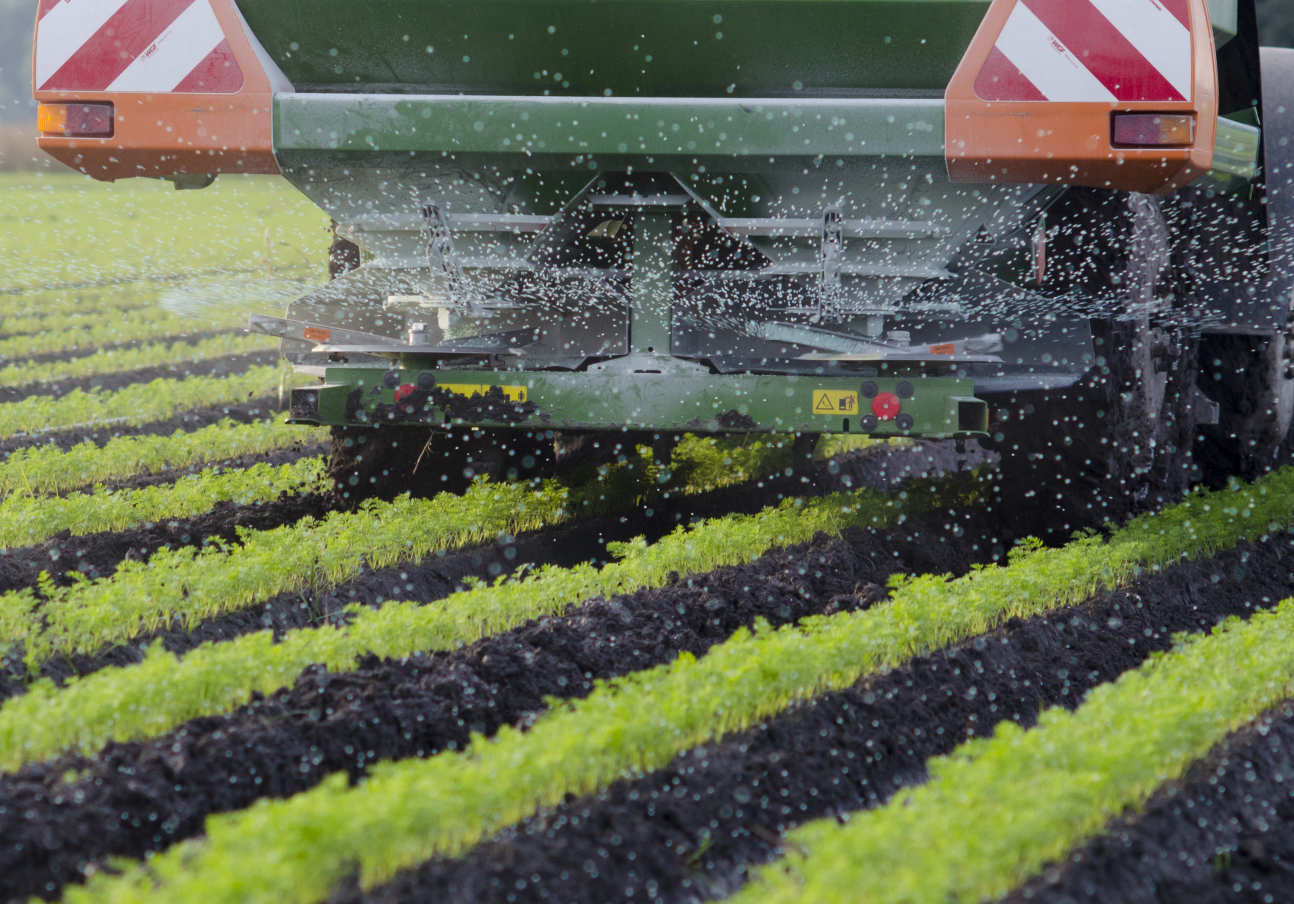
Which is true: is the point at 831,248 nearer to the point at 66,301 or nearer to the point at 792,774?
the point at 792,774

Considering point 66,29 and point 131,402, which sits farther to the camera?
point 131,402

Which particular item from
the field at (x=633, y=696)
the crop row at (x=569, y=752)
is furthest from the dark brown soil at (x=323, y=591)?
the crop row at (x=569, y=752)

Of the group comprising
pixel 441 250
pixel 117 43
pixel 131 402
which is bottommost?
pixel 131 402

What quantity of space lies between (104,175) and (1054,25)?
2840 millimetres

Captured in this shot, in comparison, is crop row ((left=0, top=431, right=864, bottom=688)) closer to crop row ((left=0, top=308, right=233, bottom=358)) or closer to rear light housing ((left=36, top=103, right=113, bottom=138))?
rear light housing ((left=36, top=103, right=113, bottom=138))

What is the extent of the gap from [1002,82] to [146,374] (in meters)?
7.83

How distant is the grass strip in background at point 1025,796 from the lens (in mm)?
1976

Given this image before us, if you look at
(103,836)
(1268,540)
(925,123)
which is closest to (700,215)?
(925,123)

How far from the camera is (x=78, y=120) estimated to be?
3.78 meters

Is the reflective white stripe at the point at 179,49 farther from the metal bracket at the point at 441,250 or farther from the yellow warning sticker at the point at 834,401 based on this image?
the yellow warning sticker at the point at 834,401

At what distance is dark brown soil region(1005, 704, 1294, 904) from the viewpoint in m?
2.16

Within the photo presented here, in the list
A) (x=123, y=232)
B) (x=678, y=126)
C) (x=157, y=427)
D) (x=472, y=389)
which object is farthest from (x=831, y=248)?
(x=123, y=232)

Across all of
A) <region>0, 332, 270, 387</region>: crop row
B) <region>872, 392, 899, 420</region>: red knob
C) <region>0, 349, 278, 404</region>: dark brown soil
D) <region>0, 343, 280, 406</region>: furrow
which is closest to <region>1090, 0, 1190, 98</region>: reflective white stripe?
<region>872, 392, 899, 420</region>: red knob

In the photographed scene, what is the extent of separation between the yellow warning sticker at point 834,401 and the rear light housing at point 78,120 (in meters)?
2.18
